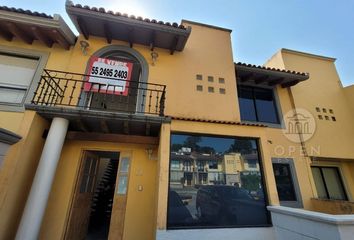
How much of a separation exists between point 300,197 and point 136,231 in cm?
565

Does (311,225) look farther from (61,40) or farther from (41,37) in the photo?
(41,37)

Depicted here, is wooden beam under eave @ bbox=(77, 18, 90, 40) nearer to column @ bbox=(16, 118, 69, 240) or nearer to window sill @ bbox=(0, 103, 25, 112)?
window sill @ bbox=(0, 103, 25, 112)

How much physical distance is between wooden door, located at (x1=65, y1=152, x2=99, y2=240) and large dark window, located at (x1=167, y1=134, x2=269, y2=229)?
278 cm

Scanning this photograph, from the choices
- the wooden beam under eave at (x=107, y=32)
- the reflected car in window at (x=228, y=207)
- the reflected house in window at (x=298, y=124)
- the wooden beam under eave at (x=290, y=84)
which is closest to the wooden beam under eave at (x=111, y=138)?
the reflected car in window at (x=228, y=207)

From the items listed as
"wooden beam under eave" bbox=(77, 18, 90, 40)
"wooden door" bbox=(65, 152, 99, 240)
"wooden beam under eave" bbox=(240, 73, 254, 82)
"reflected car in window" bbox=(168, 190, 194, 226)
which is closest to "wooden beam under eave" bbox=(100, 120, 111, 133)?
"wooden door" bbox=(65, 152, 99, 240)

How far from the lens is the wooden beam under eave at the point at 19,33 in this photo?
4.98m

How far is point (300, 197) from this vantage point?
6.03 meters

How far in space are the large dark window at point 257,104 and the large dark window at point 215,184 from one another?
8.35 ft

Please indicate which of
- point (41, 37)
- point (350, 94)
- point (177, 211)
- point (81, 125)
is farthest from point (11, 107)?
point (350, 94)

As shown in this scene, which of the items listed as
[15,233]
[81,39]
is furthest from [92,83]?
[15,233]

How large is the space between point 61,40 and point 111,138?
3.53 metres

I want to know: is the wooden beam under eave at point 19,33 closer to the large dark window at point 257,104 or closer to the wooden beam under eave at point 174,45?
the wooden beam under eave at point 174,45

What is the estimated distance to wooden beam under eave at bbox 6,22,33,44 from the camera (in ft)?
16.3

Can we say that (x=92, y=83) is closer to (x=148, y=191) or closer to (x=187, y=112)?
(x=187, y=112)
